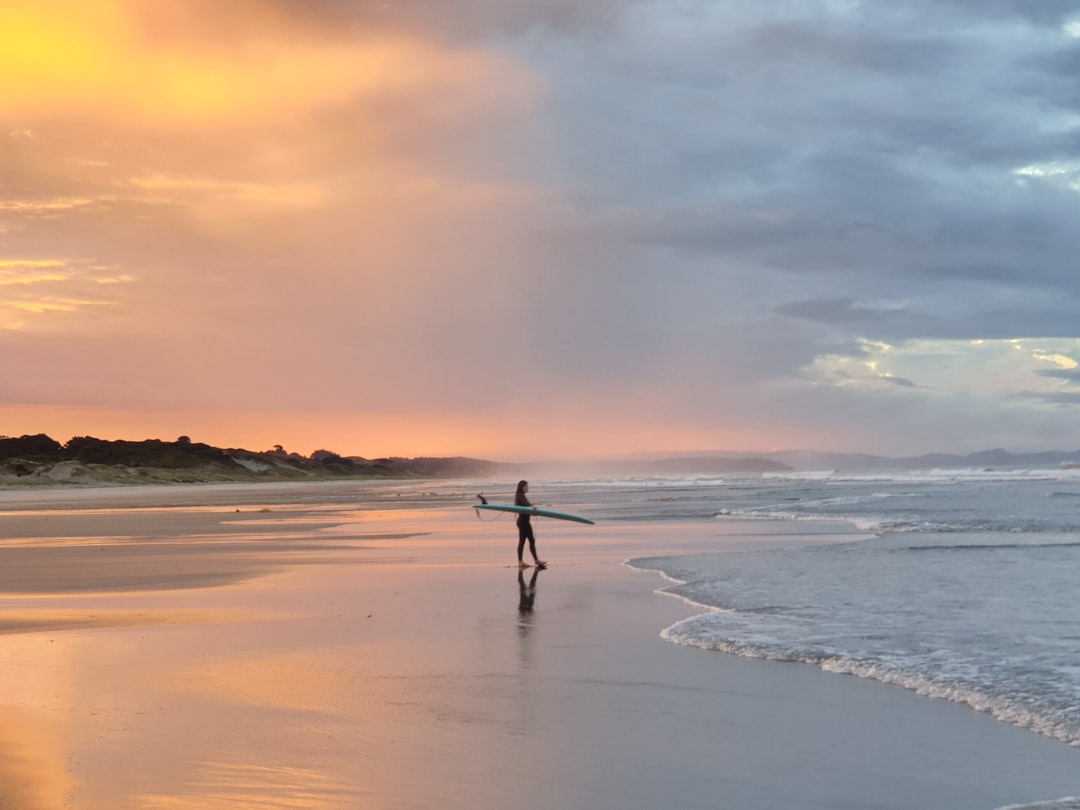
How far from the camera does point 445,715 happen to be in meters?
8.48

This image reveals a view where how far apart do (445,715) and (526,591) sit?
8604mm

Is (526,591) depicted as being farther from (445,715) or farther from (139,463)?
(139,463)

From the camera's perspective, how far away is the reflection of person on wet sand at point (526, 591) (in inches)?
589

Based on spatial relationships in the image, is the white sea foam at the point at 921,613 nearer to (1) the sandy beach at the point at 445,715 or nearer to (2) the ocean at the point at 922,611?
(2) the ocean at the point at 922,611

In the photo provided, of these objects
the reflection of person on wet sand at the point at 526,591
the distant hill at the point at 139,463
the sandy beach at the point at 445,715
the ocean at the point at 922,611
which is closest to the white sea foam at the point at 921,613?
the ocean at the point at 922,611

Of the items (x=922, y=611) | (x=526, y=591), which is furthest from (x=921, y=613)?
(x=526, y=591)

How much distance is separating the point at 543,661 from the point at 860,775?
4501mm

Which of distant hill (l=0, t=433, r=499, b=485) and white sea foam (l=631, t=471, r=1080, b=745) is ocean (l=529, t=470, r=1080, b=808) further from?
distant hill (l=0, t=433, r=499, b=485)

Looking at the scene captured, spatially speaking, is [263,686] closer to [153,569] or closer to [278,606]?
[278,606]

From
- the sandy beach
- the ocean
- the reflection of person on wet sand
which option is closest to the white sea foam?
the ocean

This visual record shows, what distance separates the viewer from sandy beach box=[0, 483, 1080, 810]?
6566mm

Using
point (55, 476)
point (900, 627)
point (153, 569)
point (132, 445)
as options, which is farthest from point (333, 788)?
point (132, 445)

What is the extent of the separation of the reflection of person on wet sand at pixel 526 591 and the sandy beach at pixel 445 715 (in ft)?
0.37

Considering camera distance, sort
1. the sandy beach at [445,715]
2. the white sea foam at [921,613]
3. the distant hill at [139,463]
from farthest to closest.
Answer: the distant hill at [139,463]
the white sea foam at [921,613]
the sandy beach at [445,715]
